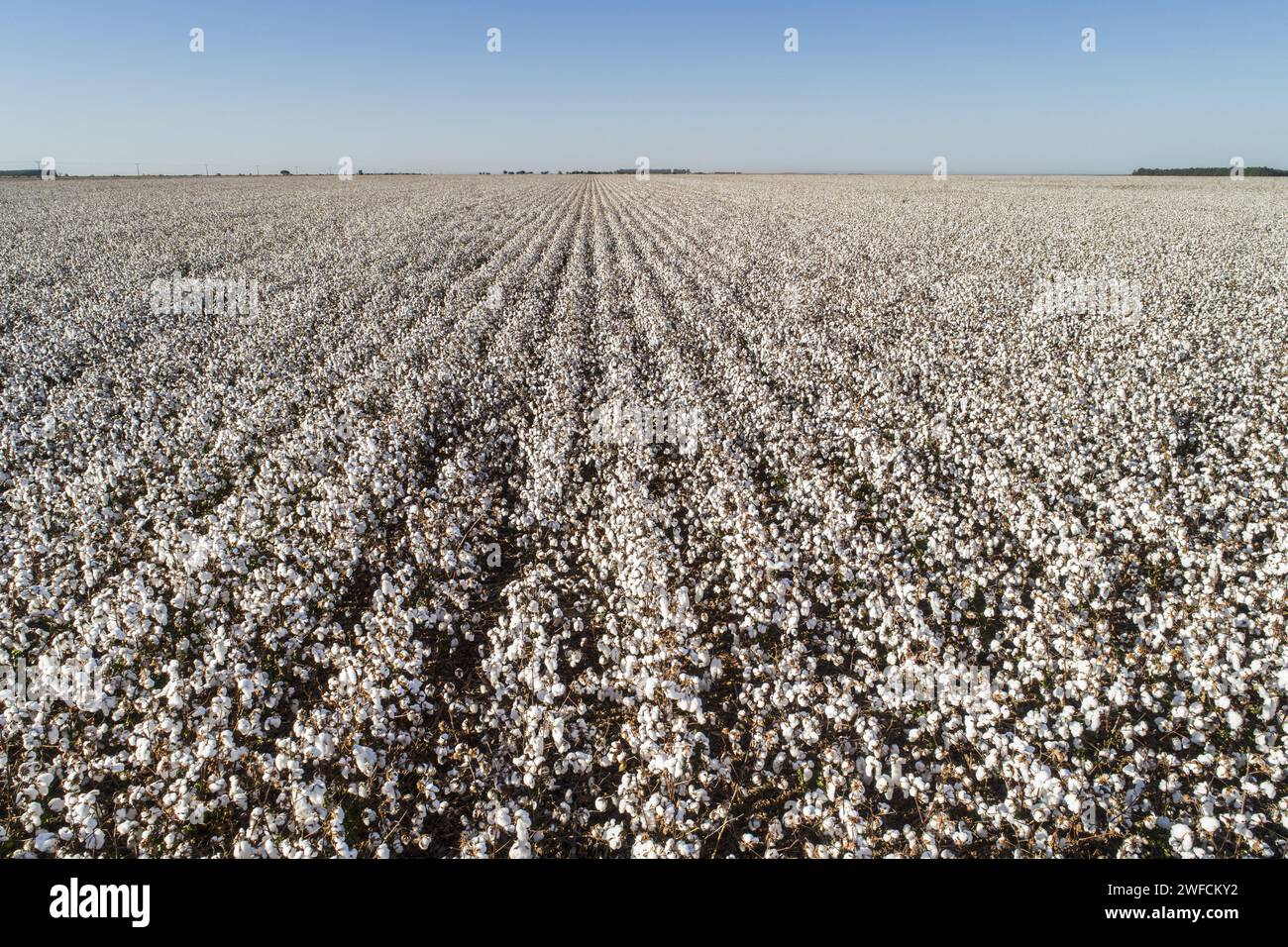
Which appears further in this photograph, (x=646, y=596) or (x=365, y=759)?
(x=646, y=596)

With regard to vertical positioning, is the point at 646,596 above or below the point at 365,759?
above

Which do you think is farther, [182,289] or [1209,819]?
[182,289]
